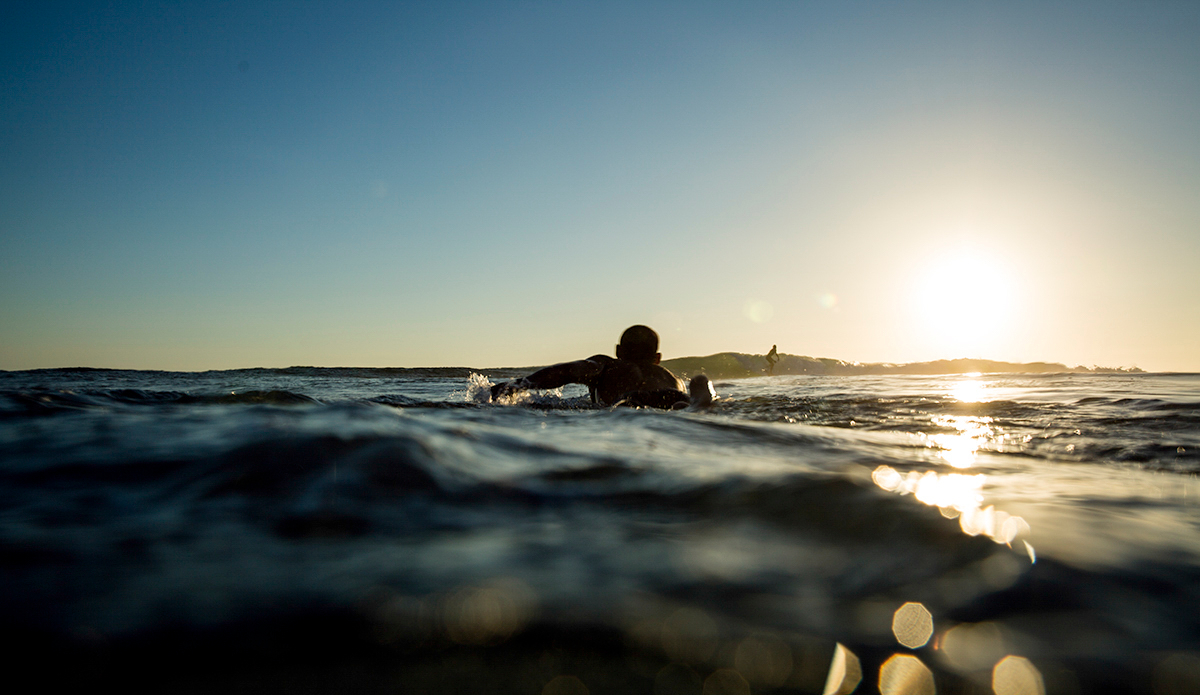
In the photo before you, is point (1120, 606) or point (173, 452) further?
point (173, 452)

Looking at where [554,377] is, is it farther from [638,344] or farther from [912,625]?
[912,625]

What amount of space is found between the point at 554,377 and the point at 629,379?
1.10 metres

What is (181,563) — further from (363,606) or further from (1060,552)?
(1060,552)

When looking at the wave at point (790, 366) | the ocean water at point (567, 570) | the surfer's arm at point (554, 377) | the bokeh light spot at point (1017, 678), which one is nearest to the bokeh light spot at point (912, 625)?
the ocean water at point (567, 570)

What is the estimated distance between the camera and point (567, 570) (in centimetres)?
130

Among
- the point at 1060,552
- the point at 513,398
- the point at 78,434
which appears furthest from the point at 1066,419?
the point at 78,434

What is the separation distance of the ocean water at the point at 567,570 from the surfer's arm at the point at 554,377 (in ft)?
14.4

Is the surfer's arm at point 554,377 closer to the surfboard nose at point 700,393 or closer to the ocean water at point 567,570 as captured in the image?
the surfboard nose at point 700,393

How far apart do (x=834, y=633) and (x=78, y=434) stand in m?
3.50

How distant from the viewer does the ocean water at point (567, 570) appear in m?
0.89

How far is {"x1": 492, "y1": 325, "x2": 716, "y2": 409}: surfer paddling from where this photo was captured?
289 inches

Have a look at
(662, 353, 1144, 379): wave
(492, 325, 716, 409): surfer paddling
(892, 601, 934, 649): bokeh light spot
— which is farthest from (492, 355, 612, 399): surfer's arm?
(662, 353, 1144, 379): wave

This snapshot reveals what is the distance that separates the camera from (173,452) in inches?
94.0

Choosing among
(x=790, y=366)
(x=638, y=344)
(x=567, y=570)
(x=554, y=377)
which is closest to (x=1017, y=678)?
(x=567, y=570)
